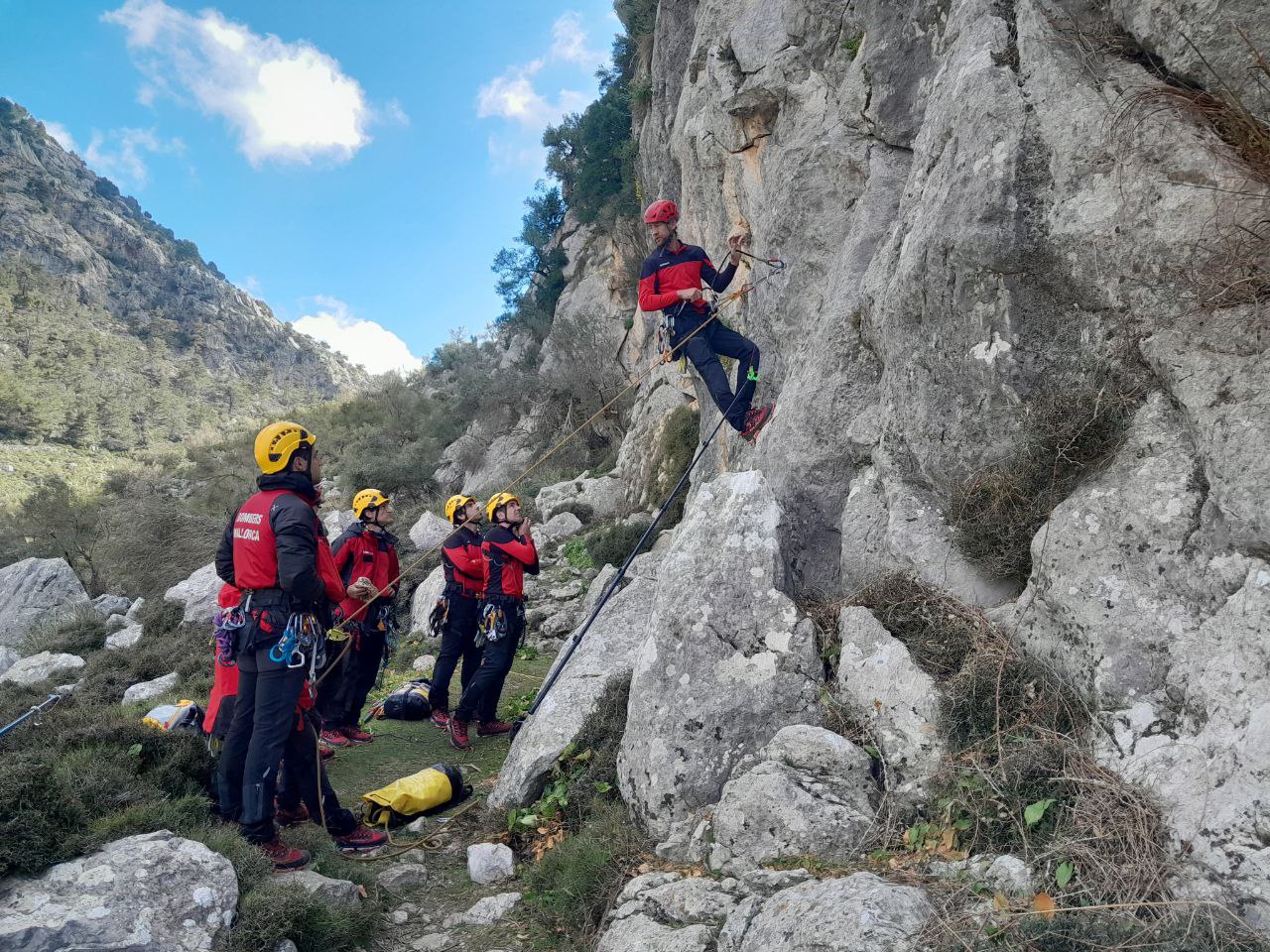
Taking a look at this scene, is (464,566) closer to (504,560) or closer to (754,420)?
(504,560)

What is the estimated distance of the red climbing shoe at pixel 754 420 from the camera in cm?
717

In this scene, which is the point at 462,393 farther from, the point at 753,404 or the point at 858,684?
the point at 858,684

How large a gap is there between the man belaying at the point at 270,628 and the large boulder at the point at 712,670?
200 cm

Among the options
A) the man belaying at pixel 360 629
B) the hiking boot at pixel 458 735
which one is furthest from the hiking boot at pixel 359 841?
the man belaying at pixel 360 629

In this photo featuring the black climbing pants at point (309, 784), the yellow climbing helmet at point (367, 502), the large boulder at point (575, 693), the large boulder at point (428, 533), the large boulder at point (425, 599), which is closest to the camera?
the black climbing pants at point (309, 784)

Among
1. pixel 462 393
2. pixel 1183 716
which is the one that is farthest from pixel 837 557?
pixel 462 393

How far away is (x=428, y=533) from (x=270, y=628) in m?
12.1

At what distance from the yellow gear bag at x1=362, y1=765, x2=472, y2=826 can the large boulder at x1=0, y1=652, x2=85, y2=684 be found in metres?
9.41

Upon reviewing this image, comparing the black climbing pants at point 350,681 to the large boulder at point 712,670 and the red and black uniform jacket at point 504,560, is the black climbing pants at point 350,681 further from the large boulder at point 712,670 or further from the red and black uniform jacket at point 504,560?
the large boulder at point 712,670

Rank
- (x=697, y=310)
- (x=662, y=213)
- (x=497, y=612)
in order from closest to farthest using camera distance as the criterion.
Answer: (x=497, y=612) → (x=662, y=213) → (x=697, y=310)

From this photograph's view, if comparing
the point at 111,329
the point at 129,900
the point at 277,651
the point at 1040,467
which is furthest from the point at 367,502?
the point at 111,329

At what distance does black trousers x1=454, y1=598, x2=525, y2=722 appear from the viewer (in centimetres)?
696

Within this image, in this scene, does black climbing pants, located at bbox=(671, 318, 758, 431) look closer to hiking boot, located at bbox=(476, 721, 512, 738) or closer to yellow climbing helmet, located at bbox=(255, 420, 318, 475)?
hiking boot, located at bbox=(476, 721, 512, 738)

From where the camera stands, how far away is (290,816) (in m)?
4.98
